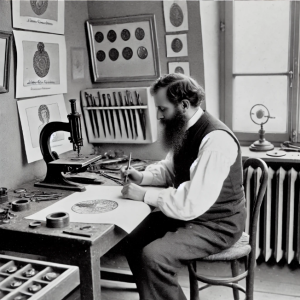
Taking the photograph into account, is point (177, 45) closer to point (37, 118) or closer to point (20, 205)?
point (37, 118)

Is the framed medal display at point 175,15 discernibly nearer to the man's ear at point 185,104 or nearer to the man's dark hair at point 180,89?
the man's dark hair at point 180,89

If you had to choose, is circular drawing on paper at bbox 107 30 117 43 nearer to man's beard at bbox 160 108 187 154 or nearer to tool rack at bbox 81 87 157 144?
tool rack at bbox 81 87 157 144

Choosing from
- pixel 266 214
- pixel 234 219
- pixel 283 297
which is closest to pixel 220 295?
pixel 283 297

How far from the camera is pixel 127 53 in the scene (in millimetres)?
3377

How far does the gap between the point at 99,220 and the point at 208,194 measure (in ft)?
1.87

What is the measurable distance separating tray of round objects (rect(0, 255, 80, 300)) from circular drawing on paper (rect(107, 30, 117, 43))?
2149 mm

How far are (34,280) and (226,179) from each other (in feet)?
3.87

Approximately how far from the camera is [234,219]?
7.61ft

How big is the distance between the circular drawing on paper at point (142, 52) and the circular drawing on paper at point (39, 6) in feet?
2.63

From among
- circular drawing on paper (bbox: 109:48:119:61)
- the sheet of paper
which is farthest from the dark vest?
circular drawing on paper (bbox: 109:48:119:61)

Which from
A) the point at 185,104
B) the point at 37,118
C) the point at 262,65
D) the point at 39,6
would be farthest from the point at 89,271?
the point at 262,65

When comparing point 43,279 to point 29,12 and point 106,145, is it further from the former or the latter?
point 106,145

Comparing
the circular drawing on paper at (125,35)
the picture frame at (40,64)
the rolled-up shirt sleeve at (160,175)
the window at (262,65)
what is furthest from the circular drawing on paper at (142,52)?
the rolled-up shirt sleeve at (160,175)

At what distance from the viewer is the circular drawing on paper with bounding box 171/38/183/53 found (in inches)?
127
